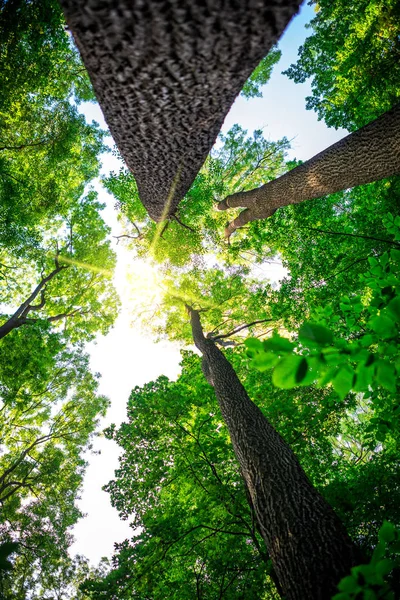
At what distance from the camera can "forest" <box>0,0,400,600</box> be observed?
255cm

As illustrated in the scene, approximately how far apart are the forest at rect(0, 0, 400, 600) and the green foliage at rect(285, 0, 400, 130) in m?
0.04

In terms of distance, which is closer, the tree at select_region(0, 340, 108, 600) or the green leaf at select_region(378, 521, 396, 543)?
the green leaf at select_region(378, 521, 396, 543)

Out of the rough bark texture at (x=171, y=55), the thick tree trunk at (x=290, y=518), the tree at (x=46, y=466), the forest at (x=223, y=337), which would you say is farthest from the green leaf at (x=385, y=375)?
the tree at (x=46, y=466)

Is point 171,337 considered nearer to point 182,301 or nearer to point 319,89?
point 182,301

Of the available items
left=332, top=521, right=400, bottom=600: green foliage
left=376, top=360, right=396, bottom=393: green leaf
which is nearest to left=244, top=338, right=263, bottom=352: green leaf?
left=376, top=360, right=396, bottom=393: green leaf

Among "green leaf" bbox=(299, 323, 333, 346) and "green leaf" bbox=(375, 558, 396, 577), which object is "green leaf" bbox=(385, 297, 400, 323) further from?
"green leaf" bbox=(375, 558, 396, 577)

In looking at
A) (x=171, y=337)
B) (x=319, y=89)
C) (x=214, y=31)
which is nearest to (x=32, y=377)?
(x=171, y=337)

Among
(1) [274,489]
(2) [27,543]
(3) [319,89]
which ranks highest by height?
(3) [319,89]

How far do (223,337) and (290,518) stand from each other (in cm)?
650

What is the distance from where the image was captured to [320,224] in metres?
7.62

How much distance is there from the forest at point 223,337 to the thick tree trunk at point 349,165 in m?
0.03

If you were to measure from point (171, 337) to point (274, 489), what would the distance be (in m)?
12.2

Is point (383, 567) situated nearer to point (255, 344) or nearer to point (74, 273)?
point (255, 344)

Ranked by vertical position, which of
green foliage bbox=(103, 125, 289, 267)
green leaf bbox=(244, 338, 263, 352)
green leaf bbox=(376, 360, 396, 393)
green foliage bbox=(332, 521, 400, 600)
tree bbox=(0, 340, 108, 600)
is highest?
green foliage bbox=(103, 125, 289, 267)
